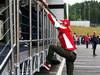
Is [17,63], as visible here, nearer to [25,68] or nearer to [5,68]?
[5,68]

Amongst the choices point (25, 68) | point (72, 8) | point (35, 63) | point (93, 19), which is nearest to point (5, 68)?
point (25, 68)

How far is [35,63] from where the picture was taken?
20.0 feet

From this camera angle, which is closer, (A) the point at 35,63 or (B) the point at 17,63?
(B) the point at 17,63

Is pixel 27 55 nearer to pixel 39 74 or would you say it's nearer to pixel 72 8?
pixel 39 74

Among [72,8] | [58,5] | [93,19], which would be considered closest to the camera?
[58,5]

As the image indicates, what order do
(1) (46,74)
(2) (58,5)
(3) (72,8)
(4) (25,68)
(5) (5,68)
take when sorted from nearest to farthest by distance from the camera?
(5) (5,68) → (4) (25,68) → (1) (46,74) → (2) (58,5) → (3) (72,8)

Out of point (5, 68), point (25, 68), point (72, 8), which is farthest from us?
point (72, 8)

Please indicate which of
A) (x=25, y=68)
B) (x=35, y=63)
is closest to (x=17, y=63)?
(x=25, y=68)

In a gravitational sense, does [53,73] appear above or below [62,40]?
below

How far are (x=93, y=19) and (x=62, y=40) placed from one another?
444ft

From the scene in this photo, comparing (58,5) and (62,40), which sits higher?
(58,5)

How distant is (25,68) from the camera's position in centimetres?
506

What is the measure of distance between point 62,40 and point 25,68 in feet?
4.51

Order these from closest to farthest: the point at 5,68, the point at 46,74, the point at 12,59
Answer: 1. the point at 5,68
2. the point at 12,59
3. the point at 46,74
